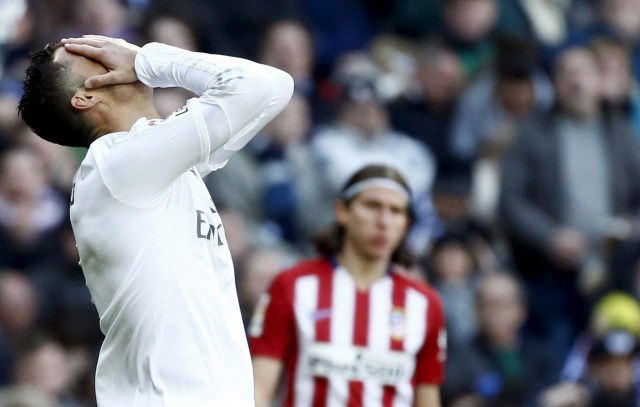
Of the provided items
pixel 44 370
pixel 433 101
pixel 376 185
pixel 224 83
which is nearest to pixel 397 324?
pixel 376 185

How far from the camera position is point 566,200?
9.59m

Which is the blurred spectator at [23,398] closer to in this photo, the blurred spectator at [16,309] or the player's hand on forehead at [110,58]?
the blurred spectator at [16,309]

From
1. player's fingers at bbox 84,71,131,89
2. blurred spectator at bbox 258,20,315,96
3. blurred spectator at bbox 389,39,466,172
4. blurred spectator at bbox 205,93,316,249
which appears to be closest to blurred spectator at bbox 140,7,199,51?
blurred spectator at bbox 258,20,315,96

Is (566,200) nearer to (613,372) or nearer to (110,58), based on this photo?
(613,372)

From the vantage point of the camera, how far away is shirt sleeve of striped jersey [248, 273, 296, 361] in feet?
19.6

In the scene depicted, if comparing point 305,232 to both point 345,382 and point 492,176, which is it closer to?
point 492,176

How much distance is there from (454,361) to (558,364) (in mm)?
885

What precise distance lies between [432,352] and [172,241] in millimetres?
2332

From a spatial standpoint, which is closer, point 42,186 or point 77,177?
point 77,177

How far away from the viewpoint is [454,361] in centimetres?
866

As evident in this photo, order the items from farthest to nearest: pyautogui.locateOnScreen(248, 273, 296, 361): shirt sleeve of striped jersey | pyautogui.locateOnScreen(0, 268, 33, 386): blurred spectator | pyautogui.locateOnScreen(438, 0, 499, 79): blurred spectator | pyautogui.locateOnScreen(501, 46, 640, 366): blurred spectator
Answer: pyautogui.locateOnScreen(438, 0, 499, 79): blurred spectator
pyautogui.locateOnScreen(501, 46, 640, 366): blurred spectator
pyautogui.locateOnScreen(0, 268, 33, 386): blurred spectator
pyautogui.locateOnScreen(248, 273, 296, 361): shirt sleeve of striped jersey

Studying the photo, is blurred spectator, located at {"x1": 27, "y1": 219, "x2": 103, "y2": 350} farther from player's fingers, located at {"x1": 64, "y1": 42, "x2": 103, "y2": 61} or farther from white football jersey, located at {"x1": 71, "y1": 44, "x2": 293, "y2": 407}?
player's fingers, located at {"x1": 64, "y1": 42, "x2": 103, "y2": 61}

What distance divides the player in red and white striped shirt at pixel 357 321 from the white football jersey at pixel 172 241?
1.81 metres

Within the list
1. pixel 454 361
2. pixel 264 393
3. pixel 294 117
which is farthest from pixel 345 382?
pixel 294 117
